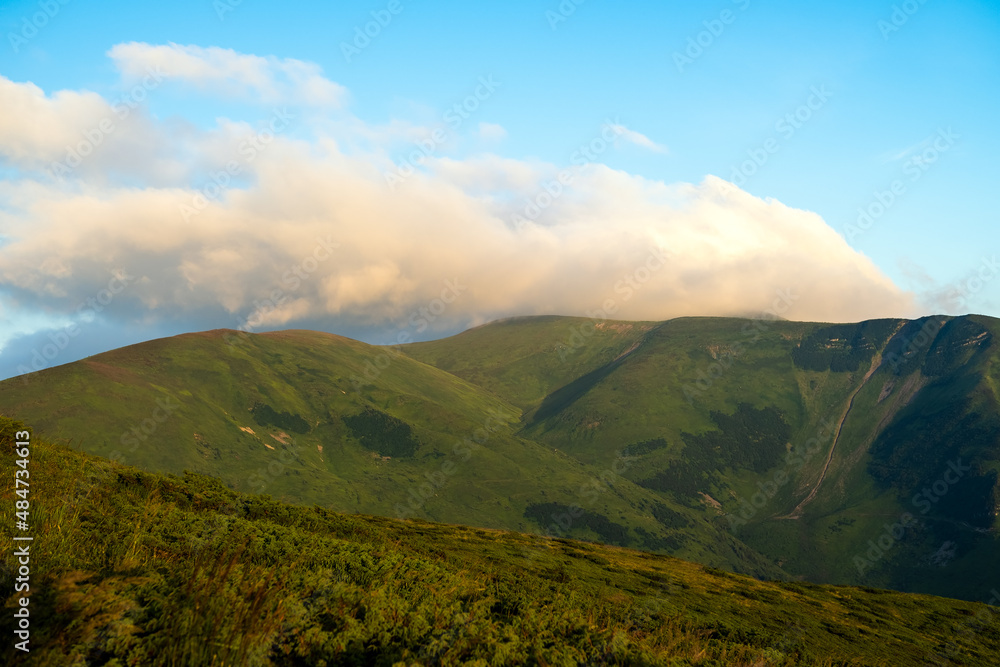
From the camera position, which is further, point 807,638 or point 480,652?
point 807,638

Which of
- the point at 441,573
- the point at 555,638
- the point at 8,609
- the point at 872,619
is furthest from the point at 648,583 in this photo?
the point at 8,609

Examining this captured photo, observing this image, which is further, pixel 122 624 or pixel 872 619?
pixel 872 619

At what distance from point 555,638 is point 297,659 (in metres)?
7.07

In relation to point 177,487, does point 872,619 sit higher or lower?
lower

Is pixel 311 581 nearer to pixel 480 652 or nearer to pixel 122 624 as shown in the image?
pixel 480 652

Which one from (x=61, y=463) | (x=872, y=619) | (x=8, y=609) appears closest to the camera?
(x=8, y=609)

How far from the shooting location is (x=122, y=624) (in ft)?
28.4

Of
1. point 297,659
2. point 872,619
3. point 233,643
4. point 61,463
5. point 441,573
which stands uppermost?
point 61,463

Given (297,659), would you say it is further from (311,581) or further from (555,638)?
(555,638)

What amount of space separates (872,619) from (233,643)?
8924 centimetres

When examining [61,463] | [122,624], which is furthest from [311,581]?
[61,463]

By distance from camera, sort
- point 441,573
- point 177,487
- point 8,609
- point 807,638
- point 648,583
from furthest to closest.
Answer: point 648,583 < point 807,638 < point 177,487 < point 441,573 < point 8,609

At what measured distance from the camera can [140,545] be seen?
46.3 ft

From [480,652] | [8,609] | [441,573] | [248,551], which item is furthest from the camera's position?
[441,573]
